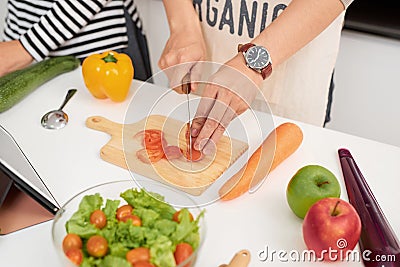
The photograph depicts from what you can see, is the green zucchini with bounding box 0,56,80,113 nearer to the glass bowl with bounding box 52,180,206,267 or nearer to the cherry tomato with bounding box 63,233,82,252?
the glass bowl with bounding box 52,180,206,267

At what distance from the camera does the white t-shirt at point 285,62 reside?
1339 millimetres

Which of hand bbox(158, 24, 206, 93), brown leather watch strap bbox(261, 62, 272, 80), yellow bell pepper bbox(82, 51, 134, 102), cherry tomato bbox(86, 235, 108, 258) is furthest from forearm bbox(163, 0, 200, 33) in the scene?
cherry tomato bbox(86, 235, 108, 258)

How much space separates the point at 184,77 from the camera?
1.22 m

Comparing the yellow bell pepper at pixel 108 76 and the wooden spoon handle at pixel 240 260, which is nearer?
the wooden spoon handle at pixel 240 260

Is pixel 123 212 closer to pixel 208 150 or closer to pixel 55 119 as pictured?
pixel 208 150

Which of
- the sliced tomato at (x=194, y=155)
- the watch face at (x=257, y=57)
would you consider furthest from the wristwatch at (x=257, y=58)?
the sliced tomato at (x=194, y=155)

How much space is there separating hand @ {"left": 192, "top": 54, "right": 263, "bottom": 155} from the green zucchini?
44 cm

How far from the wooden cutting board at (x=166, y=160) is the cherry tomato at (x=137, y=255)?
32 centimetres

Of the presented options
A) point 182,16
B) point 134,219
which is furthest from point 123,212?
point 182,16

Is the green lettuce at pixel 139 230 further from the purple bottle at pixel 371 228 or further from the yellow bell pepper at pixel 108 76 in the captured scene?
the yellow bell pepper at pixel 108 76

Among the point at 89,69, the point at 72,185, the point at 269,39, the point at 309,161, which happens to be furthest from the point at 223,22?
the point at 72,185

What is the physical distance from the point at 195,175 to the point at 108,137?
234 mm

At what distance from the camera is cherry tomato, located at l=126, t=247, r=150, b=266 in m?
0.69

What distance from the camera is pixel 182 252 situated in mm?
716
